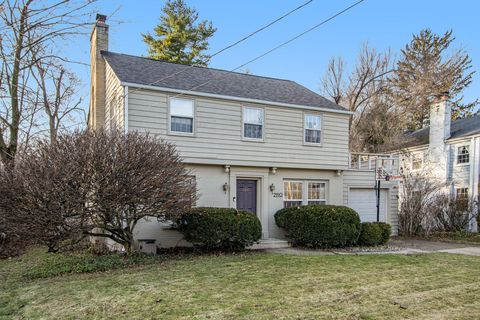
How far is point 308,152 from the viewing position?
Answer: 13750mm

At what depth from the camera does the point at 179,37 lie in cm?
3134

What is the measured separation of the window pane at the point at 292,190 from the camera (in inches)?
536

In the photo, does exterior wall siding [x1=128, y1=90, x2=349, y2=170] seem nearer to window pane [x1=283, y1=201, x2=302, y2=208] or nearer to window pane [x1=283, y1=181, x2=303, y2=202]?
window pane [x1=283, y1=181, x2=303, y2=202]

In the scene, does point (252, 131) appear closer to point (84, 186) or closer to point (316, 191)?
point (316, 191)

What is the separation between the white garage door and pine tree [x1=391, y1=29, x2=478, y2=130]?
13564mm

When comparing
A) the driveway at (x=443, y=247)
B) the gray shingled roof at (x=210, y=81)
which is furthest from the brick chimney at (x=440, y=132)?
the gray shingled roof at (x=210, y=81)

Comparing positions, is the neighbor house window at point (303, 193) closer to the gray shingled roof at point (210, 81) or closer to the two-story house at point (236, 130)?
the two-story house at point (236, 130)

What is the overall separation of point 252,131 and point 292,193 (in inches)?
109

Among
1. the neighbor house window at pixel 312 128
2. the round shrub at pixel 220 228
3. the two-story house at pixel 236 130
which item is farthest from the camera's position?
the neighbor house window at pixel 312 128

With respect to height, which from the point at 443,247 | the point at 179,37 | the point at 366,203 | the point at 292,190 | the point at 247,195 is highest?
the point at 179,37

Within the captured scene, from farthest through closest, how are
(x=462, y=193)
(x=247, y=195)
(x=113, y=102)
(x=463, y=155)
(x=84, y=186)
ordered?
(x=463, y=155)
(x=462, y=193)
(x=247, y=195)
(x=113, y=102)
(x=84, y=186)

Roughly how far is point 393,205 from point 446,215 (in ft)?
12.8

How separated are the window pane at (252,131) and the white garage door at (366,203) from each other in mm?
4828

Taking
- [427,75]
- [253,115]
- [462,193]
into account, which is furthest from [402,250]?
[427,75]
